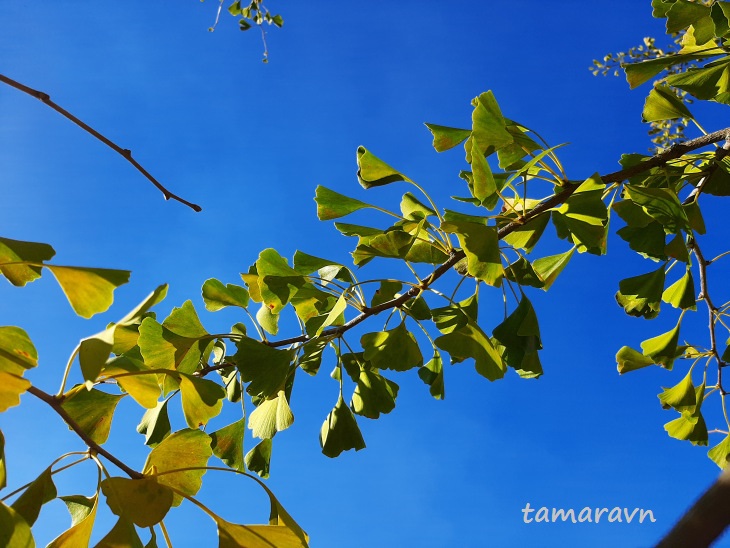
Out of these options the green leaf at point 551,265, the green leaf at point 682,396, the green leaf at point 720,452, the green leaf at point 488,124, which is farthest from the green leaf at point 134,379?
the green leaf at point 720,452

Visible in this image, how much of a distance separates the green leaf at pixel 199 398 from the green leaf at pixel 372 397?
0.35m

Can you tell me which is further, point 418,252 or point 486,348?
point 418,252

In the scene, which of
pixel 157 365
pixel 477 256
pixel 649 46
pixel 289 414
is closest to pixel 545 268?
pixel 477 256

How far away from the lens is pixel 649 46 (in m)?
→ 3.30

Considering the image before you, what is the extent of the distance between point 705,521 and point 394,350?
38.1 inches

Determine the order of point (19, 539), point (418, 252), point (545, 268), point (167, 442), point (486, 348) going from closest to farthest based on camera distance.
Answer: point (19, 539) < point (167, 442) < point (486, 348) < point (418, 252) < point (545, 268)

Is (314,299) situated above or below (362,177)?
below

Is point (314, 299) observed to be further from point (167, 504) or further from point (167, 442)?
point (167, 504)

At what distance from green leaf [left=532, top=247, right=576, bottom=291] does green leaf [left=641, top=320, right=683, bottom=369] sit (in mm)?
428

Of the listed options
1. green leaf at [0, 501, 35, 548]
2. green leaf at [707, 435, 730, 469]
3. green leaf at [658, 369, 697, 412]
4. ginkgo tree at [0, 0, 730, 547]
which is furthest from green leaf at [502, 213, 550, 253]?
green leaf at [707, 435, 730, 469]

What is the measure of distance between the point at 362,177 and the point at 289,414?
54cm

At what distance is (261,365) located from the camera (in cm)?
138

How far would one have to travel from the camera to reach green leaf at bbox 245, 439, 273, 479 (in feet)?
5.30

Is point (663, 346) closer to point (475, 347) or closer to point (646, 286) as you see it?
point (646, 286)
